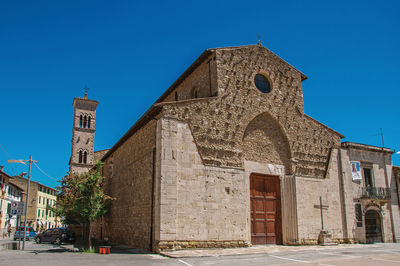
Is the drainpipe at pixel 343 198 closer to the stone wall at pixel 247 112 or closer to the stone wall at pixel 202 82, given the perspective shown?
the stone wall at pixel 247 112

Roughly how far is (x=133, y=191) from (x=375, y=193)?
16264 millimetres

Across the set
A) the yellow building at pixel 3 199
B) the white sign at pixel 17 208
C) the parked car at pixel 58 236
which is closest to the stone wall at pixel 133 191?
the parked car at pixel 58 236

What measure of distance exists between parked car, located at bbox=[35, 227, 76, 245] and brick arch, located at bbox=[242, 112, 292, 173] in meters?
15.0

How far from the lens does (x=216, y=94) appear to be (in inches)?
698

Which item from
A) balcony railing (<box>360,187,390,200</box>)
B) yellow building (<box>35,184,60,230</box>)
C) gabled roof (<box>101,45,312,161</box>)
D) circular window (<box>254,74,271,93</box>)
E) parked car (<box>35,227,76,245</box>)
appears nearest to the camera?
gabled roof (<box>101,45,312,161</box>)

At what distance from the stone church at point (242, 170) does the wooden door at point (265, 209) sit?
0.06 metres

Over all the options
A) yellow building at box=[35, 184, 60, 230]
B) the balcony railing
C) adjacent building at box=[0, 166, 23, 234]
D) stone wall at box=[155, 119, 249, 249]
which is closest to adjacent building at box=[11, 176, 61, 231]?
yellow building at box=[35, 184, 60, 230]

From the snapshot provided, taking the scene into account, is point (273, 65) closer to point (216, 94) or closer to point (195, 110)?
point (216, 94)

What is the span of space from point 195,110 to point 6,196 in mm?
37371

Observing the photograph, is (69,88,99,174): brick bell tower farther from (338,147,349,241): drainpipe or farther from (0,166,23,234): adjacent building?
(338,147,349,241): drainpipe

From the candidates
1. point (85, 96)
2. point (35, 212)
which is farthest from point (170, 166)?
point (35, 212)

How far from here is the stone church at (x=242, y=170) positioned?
1545 cm

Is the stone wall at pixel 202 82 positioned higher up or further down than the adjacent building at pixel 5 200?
higher up

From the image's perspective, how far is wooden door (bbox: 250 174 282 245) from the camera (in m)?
18.0
